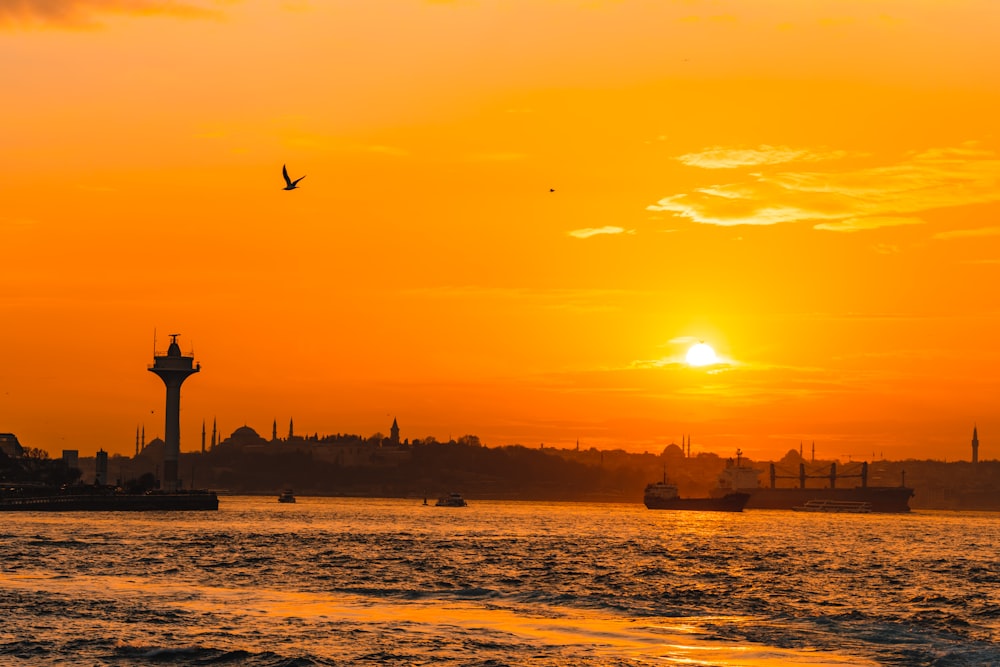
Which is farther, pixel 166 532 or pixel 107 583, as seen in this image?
pixel 166 532

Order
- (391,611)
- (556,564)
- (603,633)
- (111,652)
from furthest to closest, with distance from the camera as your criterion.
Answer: (556,564) → (391,611) → (603,633) → (111,652)

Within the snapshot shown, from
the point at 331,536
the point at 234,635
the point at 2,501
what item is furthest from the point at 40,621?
the point at 2,501

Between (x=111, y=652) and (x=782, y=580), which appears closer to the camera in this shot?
(x=111, y=652)

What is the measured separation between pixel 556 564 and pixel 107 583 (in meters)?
31.0

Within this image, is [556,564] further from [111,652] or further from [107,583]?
[111,652]

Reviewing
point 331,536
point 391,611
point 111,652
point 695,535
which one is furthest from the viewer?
point 695,535

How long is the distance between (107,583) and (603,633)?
27.8 m

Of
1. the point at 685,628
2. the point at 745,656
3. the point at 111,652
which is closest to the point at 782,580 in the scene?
the point at 685,628

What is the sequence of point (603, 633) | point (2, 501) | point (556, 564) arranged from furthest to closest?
point (2, 501)
point (556, 564)
point (603, 633)

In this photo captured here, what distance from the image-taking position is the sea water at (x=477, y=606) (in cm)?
4488

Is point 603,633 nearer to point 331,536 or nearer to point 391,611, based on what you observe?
point 391,611

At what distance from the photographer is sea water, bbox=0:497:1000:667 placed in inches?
1767

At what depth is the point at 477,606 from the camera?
195 ft

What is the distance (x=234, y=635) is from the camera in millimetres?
47750
